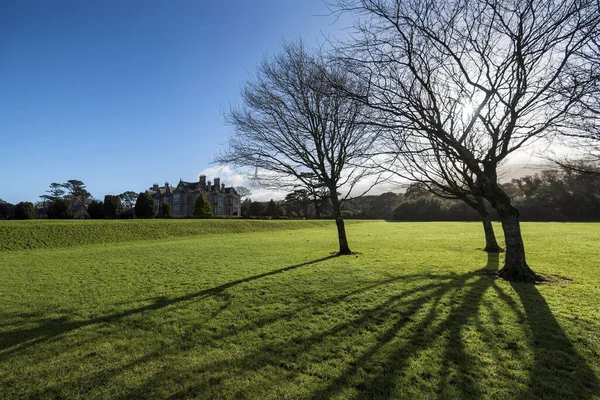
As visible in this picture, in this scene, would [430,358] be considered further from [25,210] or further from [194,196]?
[194,196]

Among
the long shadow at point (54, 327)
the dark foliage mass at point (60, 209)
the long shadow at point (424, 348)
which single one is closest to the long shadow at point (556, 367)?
the long shadow at point (424, 348)

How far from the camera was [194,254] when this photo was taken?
50.6 ft

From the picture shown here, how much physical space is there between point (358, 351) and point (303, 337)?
0.92m

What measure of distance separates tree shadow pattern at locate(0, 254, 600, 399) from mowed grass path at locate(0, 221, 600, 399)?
2cm

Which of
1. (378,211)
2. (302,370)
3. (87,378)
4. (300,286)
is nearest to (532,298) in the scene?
(300,286)

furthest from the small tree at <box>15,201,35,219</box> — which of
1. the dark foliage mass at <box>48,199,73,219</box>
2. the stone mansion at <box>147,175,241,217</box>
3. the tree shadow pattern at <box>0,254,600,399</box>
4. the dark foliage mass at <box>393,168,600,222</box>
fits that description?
the dark foliage mass at <box>393,168,600,222</box>

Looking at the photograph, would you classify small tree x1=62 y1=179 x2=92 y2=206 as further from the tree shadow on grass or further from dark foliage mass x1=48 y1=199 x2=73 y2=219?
the tree shadow on grass

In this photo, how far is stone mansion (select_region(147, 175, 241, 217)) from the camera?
73500 millimetres

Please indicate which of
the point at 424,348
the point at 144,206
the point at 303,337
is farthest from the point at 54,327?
the point at 144,206

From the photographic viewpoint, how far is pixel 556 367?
366 centimetres

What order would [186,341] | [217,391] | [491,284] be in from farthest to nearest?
[491,284]
[186,341]
[217,391]

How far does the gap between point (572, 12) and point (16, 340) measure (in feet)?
37.9

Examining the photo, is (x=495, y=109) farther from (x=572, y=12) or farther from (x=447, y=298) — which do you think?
(x=447, y=298)

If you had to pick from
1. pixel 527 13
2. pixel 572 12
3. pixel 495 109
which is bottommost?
pixel 495 109
